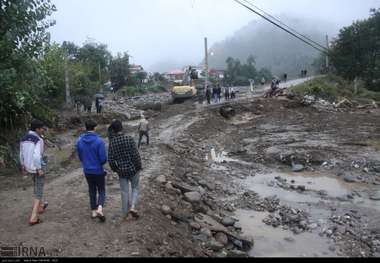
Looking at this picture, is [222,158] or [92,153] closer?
[92,153]

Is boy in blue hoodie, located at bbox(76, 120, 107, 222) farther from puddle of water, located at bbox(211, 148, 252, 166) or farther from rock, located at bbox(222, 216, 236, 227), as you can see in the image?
puddle of water, located at bbox(211, 148, 252, 166)

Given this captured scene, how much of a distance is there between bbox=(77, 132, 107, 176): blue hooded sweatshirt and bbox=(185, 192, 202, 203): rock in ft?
12.7

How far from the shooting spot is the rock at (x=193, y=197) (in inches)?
424

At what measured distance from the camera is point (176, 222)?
29.6 ft

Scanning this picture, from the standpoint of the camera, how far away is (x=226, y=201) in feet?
40.5

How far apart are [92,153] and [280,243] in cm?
467

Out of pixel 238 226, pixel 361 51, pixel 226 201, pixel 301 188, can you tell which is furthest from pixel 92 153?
pixel 361 51

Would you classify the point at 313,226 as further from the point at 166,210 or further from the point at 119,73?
the point at 119,73

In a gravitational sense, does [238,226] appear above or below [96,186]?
below

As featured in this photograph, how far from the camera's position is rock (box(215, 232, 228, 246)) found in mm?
8665

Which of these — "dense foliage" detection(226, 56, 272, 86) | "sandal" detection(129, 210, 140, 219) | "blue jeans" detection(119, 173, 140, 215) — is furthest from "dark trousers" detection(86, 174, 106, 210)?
"dense foliage" detection(226, 56, 272, 86)

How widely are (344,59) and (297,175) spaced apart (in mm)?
33409

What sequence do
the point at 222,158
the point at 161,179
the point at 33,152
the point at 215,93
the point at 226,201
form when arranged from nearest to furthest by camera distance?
the point at 33,152 < the point at 161,179 < the point at 226,201 < the point at 222,158 < the point at 215,93
